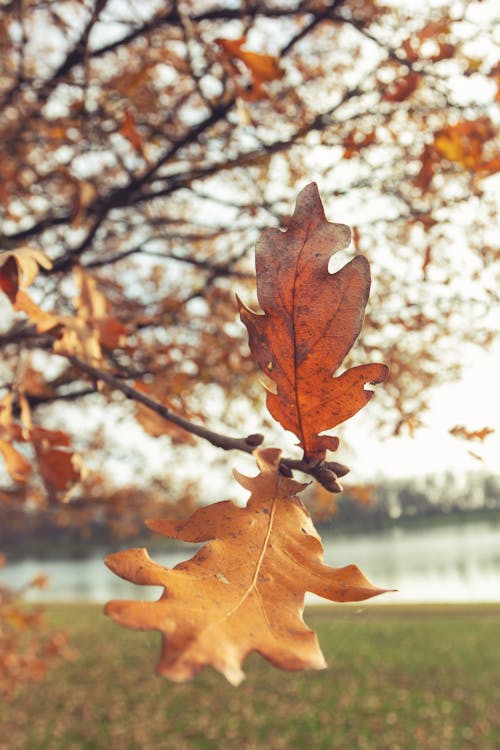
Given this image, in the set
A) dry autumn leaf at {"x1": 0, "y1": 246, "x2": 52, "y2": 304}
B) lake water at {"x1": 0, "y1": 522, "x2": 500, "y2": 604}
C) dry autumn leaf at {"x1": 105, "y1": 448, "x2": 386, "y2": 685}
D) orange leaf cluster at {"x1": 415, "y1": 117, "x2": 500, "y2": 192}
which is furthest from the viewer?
lake water at {"x1": 0, "y1": 522, "x2": 500, "y2": 604}

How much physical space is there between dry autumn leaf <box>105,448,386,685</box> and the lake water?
12.5 meters

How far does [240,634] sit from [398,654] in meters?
14.5

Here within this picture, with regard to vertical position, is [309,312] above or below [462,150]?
below

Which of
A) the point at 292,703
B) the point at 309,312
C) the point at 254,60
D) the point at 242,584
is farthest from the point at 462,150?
the point at 292,703

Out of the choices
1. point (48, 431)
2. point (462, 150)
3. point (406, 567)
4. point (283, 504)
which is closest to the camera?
point (283, 504)

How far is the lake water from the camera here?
67.9 ft

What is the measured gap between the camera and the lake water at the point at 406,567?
2070 centimetres

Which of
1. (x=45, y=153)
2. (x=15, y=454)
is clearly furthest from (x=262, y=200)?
(x=15, y=454)

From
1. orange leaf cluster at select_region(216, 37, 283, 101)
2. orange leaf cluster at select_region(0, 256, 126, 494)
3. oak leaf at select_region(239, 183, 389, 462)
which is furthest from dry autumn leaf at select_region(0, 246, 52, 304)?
orange leaf cluster at select_region(216, 37, 283, 101)

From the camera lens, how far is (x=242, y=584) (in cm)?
57

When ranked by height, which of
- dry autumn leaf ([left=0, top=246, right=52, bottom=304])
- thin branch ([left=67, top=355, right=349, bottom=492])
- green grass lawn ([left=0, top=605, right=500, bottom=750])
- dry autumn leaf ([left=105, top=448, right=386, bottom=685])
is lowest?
green grass lawn ([left=0, top=605, right=500, bottom=750])

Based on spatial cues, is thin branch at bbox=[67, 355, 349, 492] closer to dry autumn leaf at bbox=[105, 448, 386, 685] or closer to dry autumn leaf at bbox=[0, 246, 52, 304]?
dry autumn leaf at bbox=[105, 448, 386, 685]

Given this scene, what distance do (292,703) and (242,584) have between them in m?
11.2

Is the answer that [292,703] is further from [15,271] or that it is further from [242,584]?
[242,584]
